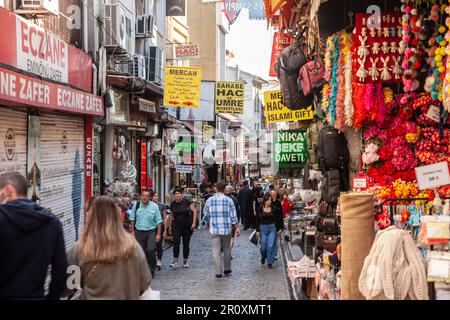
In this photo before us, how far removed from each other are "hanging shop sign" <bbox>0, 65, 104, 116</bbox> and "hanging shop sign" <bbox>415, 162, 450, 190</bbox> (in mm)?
6250

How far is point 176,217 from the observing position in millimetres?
15258

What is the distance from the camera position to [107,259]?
5.65 metres

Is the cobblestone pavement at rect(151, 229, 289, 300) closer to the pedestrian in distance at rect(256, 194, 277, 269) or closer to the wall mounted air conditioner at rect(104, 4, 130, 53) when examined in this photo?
the pedestrian in distance at rect(256, 194, 277, 269)

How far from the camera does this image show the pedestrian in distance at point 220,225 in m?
13.6

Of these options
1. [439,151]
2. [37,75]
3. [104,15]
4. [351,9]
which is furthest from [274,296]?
[104,15]

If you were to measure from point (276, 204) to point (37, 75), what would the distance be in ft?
18.5

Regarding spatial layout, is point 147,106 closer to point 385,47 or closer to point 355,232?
point 385,47

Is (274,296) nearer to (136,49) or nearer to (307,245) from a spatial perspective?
(307,245)

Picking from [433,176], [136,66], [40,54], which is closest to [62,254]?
[433,176]

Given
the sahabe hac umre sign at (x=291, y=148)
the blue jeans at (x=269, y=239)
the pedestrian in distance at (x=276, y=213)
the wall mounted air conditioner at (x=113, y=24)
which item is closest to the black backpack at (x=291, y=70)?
the pedestrian in distance at (x=276, y=213)

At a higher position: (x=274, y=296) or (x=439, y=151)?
(x=439, y=151)

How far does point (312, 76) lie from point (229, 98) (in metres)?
Answer: 16.3

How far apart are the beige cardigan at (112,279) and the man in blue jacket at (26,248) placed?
0.23 metres

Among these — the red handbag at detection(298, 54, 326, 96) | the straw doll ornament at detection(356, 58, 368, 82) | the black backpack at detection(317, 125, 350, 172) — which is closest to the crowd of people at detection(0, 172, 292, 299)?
the straw doll ornament at detection(356, 58, 368, 82)
